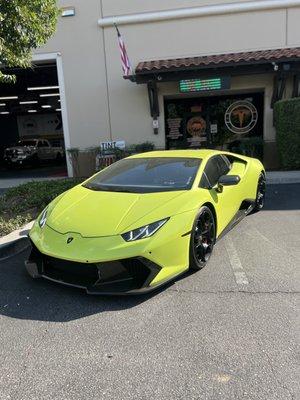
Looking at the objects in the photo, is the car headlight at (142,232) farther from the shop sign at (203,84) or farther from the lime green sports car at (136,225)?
the shop sign at (203,84)

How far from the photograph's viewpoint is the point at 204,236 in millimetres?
4434

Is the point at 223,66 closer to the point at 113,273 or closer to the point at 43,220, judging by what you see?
the point at 43,220

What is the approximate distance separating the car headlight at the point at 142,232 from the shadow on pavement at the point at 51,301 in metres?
0.56

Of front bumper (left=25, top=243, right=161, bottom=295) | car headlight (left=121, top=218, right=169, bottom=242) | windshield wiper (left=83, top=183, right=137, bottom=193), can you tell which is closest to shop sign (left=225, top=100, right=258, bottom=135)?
windshield wiper (left=83, top=183, right=137, bottom=193)

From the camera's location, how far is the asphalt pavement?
8.29 ft

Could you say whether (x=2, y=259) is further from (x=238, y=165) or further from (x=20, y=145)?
(x=20, y=145)

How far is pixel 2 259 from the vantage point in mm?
4906

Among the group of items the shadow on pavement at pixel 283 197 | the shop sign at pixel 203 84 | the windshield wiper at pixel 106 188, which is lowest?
the shadow on pavement at pixel 283 197

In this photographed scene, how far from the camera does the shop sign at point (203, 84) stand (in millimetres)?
11773

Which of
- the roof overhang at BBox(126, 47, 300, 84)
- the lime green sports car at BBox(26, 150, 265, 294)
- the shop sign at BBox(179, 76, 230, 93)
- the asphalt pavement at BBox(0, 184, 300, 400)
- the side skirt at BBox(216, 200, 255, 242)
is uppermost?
the roof overhang at BBox(126, 47, 300, 84)

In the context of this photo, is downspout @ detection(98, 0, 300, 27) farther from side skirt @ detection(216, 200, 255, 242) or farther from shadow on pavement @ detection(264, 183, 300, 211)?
side skirt @ detection(216, 200, 255, 242)

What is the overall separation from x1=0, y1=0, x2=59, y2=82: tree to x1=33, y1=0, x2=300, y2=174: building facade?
211 inches

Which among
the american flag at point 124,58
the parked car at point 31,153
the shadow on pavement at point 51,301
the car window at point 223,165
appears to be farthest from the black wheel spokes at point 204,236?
the parked car at point 31,153

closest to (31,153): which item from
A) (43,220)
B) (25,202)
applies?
(25,202)
